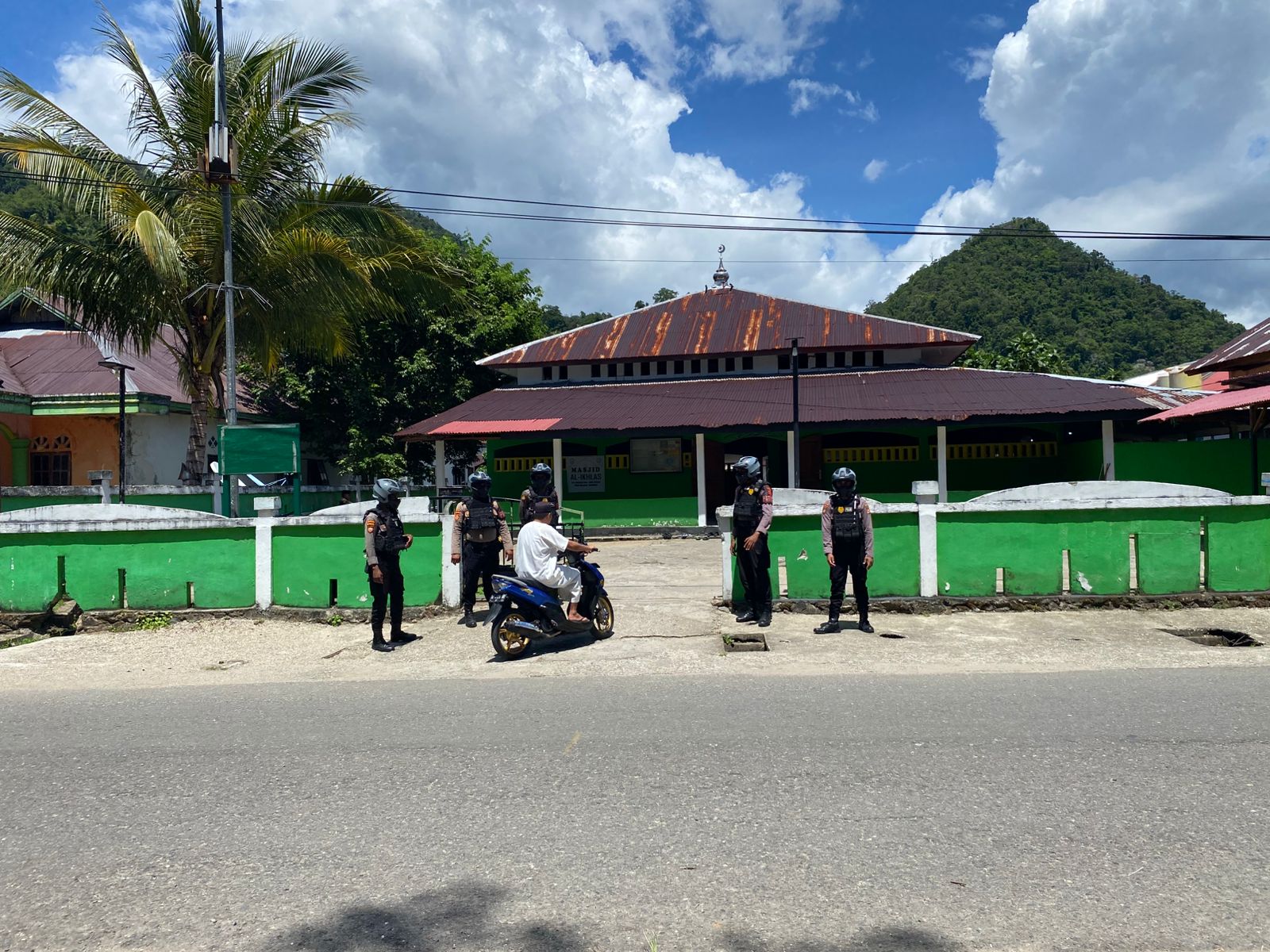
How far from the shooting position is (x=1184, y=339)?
56.5m

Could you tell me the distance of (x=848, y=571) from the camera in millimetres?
8609

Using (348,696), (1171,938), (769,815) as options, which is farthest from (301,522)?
(1171,938)

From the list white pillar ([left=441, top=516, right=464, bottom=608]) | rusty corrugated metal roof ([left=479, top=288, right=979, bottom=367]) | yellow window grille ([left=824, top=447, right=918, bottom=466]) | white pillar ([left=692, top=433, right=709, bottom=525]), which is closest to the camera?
white pillar ([left=441, top=516, right=464, bottom=608])

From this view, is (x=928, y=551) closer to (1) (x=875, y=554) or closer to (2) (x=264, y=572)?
(1) (x=875, y=554)

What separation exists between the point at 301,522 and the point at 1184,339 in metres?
61.5

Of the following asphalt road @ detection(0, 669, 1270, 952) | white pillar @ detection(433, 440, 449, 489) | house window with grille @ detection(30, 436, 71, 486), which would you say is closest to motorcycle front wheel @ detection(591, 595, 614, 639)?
asphalt road @ detection(0, 669, 1270, 952)

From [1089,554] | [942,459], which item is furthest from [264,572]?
[942,459]

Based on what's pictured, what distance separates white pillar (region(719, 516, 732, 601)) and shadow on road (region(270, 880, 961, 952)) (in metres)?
6.60

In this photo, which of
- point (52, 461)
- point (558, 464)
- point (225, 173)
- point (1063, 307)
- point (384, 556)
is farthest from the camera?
point (1063, 307)

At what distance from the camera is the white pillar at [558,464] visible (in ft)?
69.0

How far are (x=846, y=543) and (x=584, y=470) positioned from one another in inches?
542

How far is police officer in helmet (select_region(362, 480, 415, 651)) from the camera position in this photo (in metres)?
8.18

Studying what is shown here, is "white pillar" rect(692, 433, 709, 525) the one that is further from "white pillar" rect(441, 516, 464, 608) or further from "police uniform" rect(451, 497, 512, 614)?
"police uniform" rect(451, 497, 512, 614)

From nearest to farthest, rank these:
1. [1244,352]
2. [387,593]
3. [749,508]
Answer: [387,593] → [749,508] → [1244,352]
